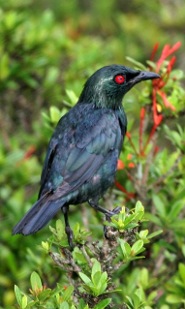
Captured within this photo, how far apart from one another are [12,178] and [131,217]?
2.28 meters

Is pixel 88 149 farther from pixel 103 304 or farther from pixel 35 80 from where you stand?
pixel 35 80

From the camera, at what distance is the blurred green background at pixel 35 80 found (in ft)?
17.1

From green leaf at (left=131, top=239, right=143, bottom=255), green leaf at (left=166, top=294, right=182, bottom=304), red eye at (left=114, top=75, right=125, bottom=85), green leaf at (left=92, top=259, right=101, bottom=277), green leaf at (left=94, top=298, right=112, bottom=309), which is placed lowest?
green leaf at (left=166, top=294, right=182, bottom=304)

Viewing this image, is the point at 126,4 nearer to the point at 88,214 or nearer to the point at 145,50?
the point at 145,50

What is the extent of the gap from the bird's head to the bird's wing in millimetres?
190

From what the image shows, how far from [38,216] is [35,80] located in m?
2.75

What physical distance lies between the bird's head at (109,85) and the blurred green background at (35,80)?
0.43 ft

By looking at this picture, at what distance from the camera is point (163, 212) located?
4375 mm

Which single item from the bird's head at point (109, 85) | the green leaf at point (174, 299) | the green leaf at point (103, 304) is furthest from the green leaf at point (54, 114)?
the green leaf at point (103, 304)

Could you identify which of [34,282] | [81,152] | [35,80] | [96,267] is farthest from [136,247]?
[35,80]

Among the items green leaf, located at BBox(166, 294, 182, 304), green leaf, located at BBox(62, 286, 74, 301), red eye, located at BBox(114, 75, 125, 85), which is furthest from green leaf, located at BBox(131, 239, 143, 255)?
red eye, located at BBox(114, 75, 125, 85)

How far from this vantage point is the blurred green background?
205 inches

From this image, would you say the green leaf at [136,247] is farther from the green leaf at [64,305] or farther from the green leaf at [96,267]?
the green leaf at [64,305]

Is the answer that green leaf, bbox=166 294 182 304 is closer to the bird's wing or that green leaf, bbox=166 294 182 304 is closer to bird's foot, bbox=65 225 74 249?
bird's foot, bbox=65 225 74 249
